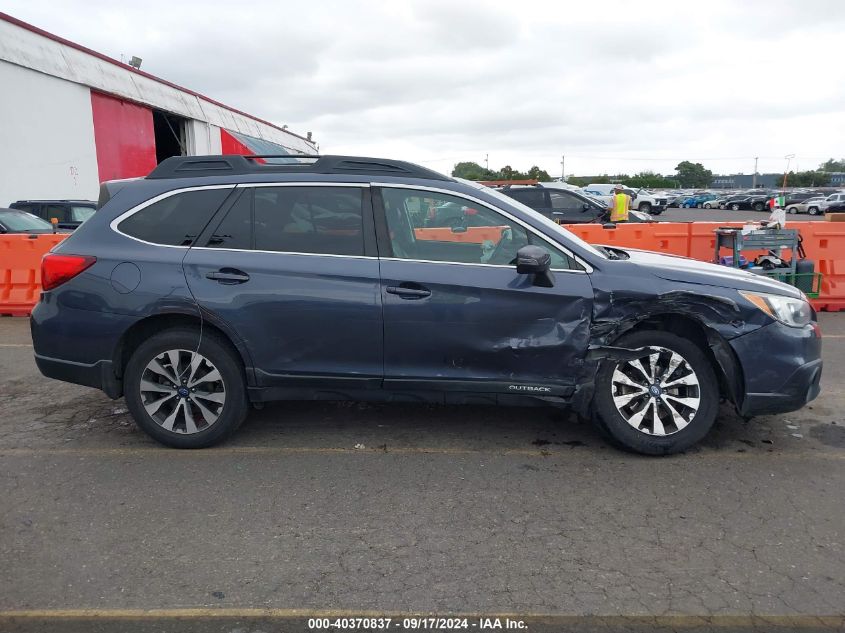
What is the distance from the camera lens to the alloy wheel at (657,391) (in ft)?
14.4

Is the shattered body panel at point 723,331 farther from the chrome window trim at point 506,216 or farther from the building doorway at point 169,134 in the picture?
the building doorway at point 169,134

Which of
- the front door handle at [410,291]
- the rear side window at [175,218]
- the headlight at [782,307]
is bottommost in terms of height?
the headlight at [782,307]

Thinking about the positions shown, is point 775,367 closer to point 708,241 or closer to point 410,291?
point 410,291

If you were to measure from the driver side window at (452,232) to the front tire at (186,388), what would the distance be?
4.39ft

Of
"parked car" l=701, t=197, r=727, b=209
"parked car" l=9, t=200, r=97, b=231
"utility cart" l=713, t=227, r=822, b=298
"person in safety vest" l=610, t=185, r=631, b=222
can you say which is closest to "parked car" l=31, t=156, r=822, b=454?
"utility cart" l=713, t=227, r=822, b=298

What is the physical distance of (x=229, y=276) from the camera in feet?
14.7

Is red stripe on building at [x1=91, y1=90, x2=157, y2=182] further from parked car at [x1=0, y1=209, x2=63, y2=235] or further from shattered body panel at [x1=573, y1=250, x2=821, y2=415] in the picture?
shattered body panel at [x1=573, y1=250, x2=821, y2=415]

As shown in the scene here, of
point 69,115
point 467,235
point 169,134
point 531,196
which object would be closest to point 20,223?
point 69,115

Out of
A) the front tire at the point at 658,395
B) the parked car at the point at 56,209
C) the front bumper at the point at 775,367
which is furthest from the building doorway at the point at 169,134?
the front bumper at the point at 775,367

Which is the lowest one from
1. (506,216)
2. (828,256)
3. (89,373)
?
(89,373)

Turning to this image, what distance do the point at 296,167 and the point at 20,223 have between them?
11.0m

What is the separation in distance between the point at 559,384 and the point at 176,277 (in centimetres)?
253

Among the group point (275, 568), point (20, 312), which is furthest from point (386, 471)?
point (20, 312)

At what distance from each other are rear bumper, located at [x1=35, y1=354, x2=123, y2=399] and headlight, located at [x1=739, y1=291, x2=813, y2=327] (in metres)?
4.06
